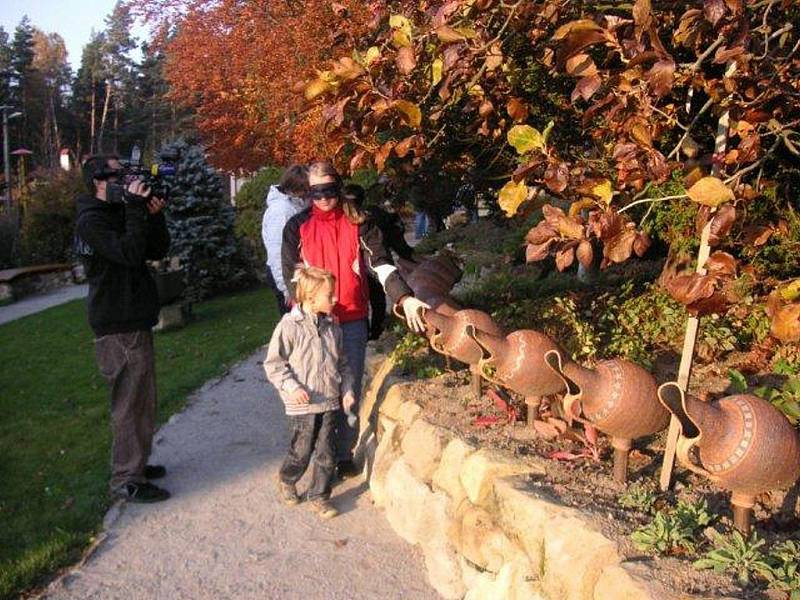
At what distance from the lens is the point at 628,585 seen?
2215 millimetres

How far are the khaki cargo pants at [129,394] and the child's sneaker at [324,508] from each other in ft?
3.45

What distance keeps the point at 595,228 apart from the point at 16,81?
5950 centimetres

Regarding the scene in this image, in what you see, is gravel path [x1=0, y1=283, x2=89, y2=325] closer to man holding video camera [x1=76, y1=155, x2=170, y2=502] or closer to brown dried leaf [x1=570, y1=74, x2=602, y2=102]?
man holding video camera [x1=76, y1=155, x2=170, y2=502]

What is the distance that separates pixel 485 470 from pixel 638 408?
0.72 metres

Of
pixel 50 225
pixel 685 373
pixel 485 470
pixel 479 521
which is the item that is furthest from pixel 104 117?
pixel 685 373

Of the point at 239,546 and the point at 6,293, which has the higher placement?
the point at 239,546

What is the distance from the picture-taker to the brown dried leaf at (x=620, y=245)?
2.33m

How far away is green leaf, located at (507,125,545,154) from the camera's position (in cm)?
242

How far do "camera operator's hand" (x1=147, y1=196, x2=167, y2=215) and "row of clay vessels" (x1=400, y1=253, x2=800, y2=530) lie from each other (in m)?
1.63

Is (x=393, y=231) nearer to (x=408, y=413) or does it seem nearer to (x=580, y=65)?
(x=408, y=413)

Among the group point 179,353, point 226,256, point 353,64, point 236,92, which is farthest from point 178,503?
point 226,256

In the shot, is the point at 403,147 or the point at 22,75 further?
the point at 22,75

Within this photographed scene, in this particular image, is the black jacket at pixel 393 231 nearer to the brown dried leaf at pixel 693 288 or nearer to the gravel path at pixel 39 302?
the brown dried leaf at pixel 693 288

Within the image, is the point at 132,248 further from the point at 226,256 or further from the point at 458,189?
the point at 226,256
